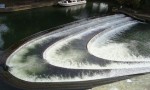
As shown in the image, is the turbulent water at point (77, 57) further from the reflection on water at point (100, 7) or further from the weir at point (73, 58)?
the reflection on water at point (100, 7)

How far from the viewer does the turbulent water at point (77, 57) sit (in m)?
23.3

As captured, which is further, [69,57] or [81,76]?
[69,57]

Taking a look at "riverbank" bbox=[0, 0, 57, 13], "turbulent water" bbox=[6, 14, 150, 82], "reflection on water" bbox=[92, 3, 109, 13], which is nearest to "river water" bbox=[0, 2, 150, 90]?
"turbulent water" bbox=[6, 14, 150, 82]

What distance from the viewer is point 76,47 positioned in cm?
2869

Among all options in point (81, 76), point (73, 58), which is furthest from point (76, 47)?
point (81, 76)

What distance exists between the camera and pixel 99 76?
23.2m

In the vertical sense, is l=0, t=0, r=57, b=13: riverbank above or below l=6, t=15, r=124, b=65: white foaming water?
above

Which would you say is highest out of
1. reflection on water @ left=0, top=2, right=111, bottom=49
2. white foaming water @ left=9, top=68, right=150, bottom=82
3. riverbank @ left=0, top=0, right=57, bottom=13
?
riverbank @ left=0, top=0, right=57, bottom=13

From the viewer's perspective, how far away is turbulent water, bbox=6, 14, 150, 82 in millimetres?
23297

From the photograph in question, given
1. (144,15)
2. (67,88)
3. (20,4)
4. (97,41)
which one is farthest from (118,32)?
(20,4)

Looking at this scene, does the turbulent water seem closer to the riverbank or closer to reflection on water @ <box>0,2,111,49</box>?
reflection on water @ <box>0,2,111,49</box>

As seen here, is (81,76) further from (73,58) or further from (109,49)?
(109,49)

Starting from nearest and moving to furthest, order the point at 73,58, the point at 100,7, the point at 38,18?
1. the point at 73,58
2. the point at 38,18
3. the point at 100,7

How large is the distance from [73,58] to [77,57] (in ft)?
1.49
